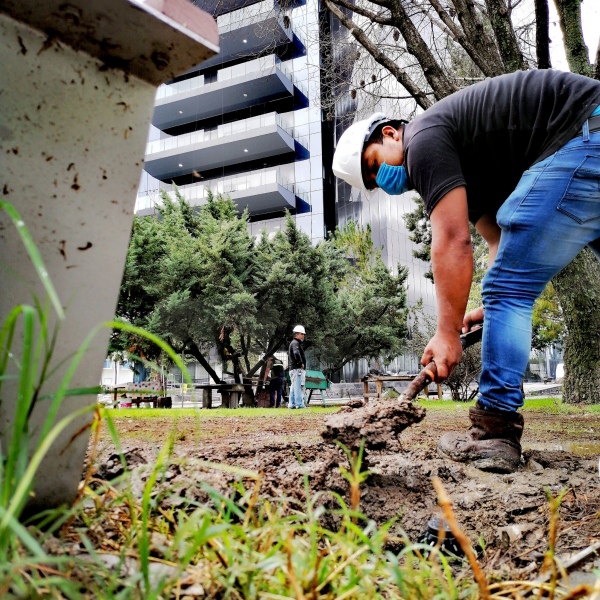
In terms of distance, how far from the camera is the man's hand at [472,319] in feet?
9.74

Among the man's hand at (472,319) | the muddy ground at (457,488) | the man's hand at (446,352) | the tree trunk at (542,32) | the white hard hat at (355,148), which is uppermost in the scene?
the tree trunk at (542,32)

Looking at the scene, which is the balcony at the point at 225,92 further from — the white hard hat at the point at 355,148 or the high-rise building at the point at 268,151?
the white hard hat at the point at 355,148

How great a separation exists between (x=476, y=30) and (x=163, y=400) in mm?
12659

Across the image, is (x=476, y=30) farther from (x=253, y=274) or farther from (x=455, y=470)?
(x=253, y=274)

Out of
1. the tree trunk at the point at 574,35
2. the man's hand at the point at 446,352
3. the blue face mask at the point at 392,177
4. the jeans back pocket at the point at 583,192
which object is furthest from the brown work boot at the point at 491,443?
the tree trunk at the point at 574,35

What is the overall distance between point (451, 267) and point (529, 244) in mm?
339

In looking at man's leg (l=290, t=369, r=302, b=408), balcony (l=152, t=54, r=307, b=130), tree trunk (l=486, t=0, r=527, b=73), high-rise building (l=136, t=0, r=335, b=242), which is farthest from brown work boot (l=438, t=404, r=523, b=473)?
balcony (l=152, t=54, r=307, b=130)

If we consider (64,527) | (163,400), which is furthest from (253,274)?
(64,527)

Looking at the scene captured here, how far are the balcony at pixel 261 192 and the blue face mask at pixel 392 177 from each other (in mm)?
26926

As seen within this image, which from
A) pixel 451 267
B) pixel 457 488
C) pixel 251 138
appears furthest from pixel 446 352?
pixel 251 138

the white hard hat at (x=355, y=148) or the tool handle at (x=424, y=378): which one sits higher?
the white hard hat at (x=355, y=148)

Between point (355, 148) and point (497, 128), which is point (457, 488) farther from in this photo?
point (355, 148)

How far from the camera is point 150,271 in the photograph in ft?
58.2

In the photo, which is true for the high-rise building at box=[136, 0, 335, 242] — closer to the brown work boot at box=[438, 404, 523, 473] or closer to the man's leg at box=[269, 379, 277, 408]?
the man's leg at box=[269, 379, 277, 408]
